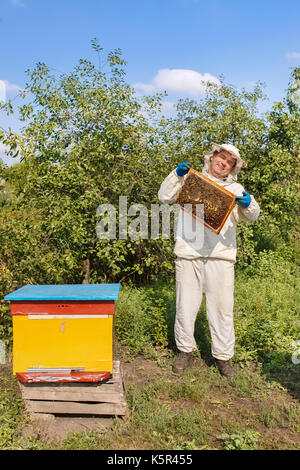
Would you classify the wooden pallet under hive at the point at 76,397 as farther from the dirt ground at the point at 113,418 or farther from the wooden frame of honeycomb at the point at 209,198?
the wooden frame of honeycomb at the point at 209,198

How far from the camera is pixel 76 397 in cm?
312

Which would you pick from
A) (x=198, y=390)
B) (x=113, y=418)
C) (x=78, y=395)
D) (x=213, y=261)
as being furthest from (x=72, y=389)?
(x=213, y=261)

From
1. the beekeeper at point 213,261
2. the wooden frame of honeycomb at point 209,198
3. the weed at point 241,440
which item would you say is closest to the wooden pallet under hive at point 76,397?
the weed at point 241,440

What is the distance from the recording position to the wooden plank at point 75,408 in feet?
10.2

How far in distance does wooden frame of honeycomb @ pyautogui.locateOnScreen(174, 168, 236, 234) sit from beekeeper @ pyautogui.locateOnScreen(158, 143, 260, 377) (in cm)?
16

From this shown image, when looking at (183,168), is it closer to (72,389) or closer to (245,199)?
(245,199)

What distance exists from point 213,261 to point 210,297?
355mm

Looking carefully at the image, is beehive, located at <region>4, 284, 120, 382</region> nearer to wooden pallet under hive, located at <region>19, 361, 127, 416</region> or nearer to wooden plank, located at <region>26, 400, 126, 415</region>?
wooden pallet under hive, located at <region>19, 361, 127, 416</region>

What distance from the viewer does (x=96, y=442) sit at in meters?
2.90

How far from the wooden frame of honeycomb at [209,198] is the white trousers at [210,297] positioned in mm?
422

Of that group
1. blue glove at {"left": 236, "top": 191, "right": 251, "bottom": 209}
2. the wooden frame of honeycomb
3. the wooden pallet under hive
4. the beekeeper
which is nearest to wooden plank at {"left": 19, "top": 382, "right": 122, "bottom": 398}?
the wooden pallet under hive
